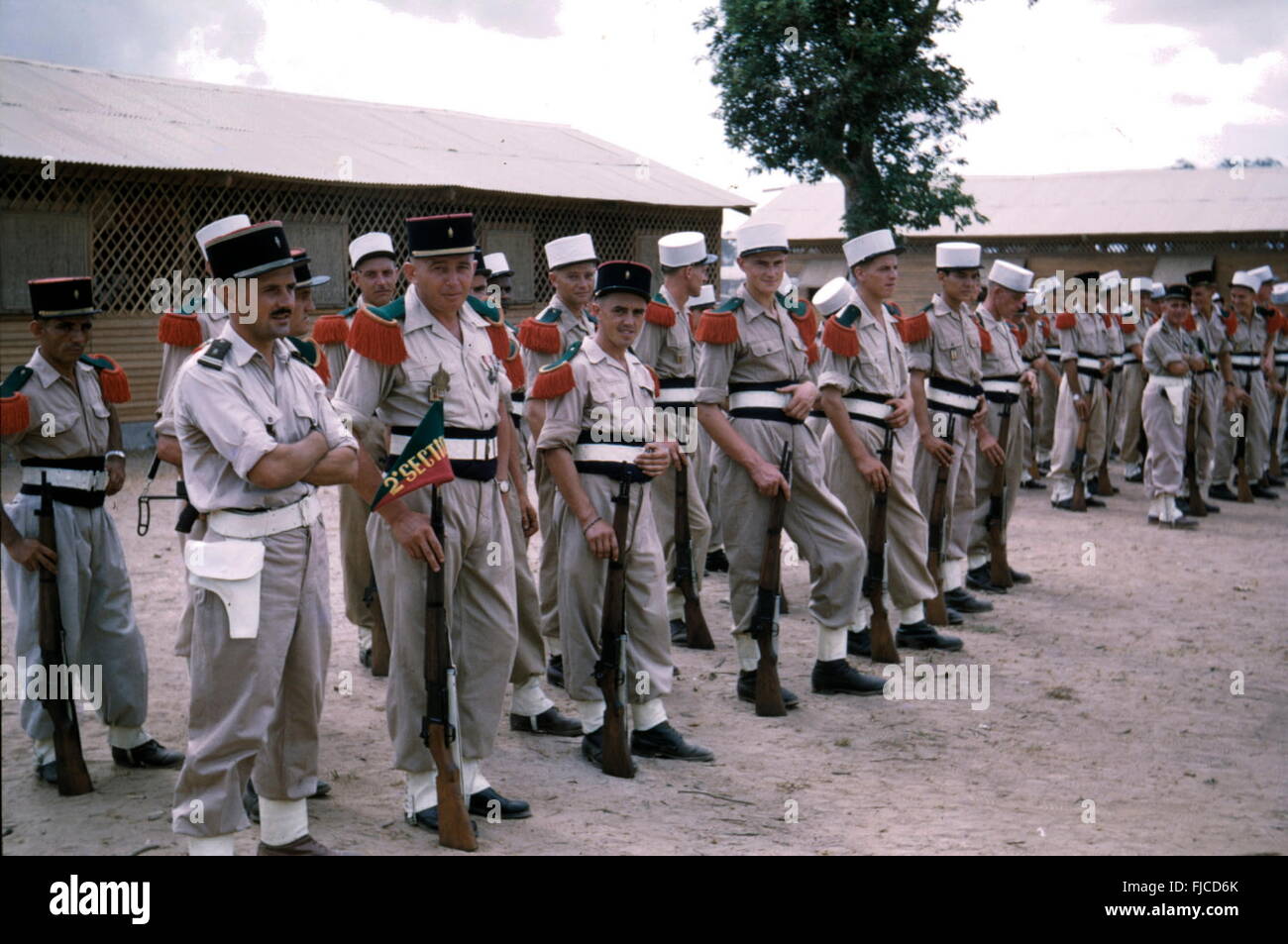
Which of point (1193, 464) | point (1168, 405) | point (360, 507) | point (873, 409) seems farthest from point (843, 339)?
point (1193, 464)

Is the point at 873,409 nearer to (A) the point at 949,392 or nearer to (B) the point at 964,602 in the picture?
(A) the point at 949,392

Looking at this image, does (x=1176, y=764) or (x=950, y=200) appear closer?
(x=1176, y=764)

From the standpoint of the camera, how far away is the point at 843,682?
6008 millimetres

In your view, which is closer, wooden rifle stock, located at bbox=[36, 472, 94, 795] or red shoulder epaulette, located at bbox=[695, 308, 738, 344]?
wooden rifle stock, located at bbox=[36, 472, 94, 795]

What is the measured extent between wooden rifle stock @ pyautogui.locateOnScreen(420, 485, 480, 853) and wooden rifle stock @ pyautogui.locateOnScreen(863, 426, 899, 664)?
304 cm

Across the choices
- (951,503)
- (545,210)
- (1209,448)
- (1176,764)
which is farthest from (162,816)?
(545,210)

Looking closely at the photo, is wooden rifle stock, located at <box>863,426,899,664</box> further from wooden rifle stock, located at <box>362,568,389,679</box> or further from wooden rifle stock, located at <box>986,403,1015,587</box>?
wooden rifle stock, located at <box>362,568,389,679</box>

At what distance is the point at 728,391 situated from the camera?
586 centimetres

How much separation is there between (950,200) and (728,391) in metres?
17.5

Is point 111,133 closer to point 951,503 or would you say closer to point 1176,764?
point 951,503

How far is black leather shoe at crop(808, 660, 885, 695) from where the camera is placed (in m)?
6.01

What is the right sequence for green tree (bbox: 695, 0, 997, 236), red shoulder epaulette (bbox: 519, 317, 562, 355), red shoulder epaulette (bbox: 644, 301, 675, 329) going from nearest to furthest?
red shoulder epaulette (bbox: 519, 317, 562, 355) < red shoulder epaulette (bbox: 644, 301, 675, 329) < green tree (bbox: 695, 0, 997, 236)

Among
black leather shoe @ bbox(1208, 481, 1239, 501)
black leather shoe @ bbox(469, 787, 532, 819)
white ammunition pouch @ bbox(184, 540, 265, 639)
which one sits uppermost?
white ammunition pouch @ bbox(184, 540, 265, 639)

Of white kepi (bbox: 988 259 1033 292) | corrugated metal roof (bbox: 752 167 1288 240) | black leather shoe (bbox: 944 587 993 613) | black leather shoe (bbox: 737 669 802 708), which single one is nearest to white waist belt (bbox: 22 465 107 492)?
black leather shoe (bbox: 737 669 802 708)
